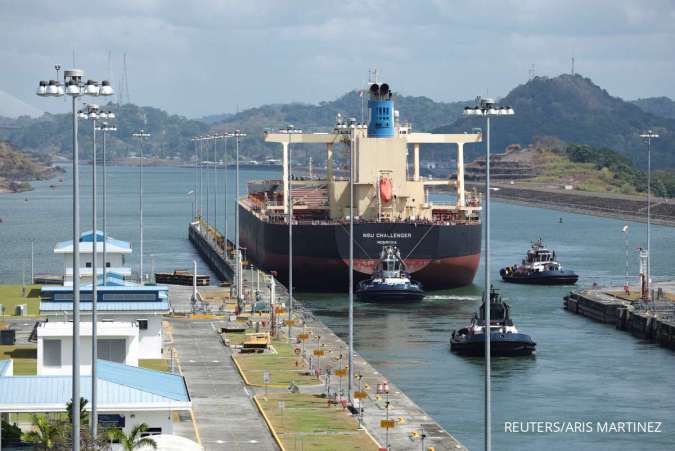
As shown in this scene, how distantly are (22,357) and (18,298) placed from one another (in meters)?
28.4

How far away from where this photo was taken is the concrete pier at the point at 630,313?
76.8 meters

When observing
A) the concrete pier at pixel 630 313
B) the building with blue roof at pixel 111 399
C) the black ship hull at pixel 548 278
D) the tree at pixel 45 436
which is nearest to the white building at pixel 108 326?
the building with blue roof at pixel 111 399

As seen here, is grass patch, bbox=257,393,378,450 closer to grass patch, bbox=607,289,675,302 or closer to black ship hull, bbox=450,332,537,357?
black ship hull, bbox=450,332,537,357

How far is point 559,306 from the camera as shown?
93.9 m

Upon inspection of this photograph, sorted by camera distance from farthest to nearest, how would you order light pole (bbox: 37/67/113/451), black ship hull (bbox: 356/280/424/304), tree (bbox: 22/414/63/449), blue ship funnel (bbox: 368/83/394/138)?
blue ship funnel (bbox: 368/83/394/138), black ship hull (bbox: 356/280/424/304), tree (bbox: 22/414/63/449), light pole (bbox: 37/67/113/451)

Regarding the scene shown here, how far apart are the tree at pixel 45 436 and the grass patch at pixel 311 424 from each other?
334 inches

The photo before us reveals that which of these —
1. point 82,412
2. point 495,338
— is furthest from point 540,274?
point 82,412

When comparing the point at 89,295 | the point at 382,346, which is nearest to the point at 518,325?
the point at 382,346

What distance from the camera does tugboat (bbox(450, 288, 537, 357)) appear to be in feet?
230

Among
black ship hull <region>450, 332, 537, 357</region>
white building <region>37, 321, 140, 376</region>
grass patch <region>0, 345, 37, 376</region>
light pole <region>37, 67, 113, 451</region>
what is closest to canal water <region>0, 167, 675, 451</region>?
black ship hull <region>450, 332, 537, 357</region>

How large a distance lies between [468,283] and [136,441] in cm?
6704

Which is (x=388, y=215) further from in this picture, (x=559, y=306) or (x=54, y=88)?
(x=54, y=88)

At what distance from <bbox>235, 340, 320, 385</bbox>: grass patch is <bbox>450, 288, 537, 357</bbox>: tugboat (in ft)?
28.7

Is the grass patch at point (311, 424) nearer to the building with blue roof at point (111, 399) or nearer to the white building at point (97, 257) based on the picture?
the building with blue roof at point (111, 399)
